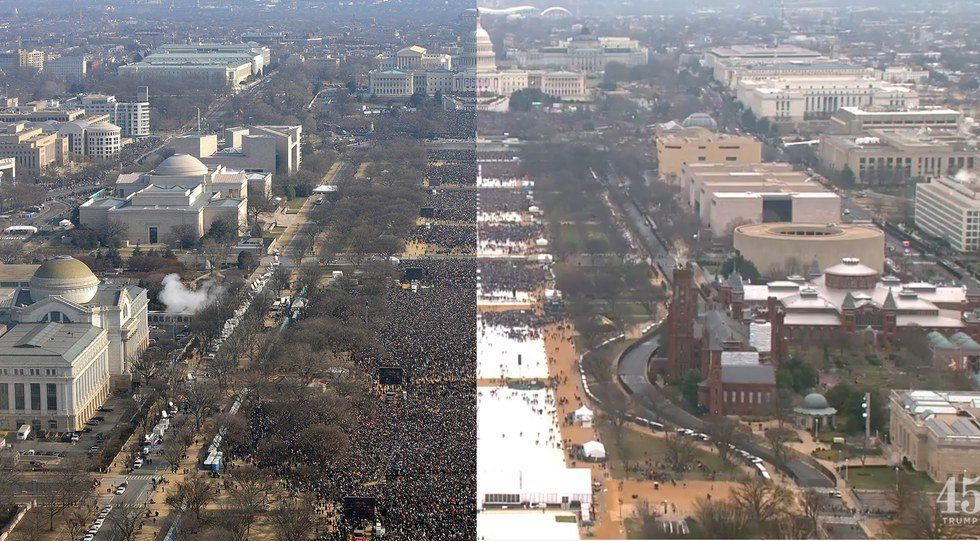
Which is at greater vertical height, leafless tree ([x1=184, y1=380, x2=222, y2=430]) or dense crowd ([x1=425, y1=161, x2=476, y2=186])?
dense crowd ([x1=425, y1=161, x2=476, y2=186])

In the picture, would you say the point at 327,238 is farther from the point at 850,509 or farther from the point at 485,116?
the point at 850,509

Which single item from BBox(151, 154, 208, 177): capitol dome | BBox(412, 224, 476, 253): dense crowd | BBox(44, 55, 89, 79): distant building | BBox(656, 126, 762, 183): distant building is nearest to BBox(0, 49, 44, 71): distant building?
BBox(44, 55, 89, 79): distant building

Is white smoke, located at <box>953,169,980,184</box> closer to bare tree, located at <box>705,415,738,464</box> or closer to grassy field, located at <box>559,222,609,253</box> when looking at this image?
grassy field, located at <box>559,222,609,253</box>

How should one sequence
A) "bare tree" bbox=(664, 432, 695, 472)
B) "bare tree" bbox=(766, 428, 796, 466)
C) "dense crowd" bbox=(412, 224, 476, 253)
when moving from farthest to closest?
"dense crowd" bbox=(412, 224, 476, 253) < "bare tree" bbox=(766, 428, 796, 466) < "bare tree" bbox=(664, 432, 695, 472)

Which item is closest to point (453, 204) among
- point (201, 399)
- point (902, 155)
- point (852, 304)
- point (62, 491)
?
point (902, 155)


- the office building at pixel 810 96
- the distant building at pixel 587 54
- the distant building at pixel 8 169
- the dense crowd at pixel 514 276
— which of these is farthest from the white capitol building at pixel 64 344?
the office building at pixel 810 96

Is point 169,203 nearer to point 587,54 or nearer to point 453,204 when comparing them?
point 453,204
